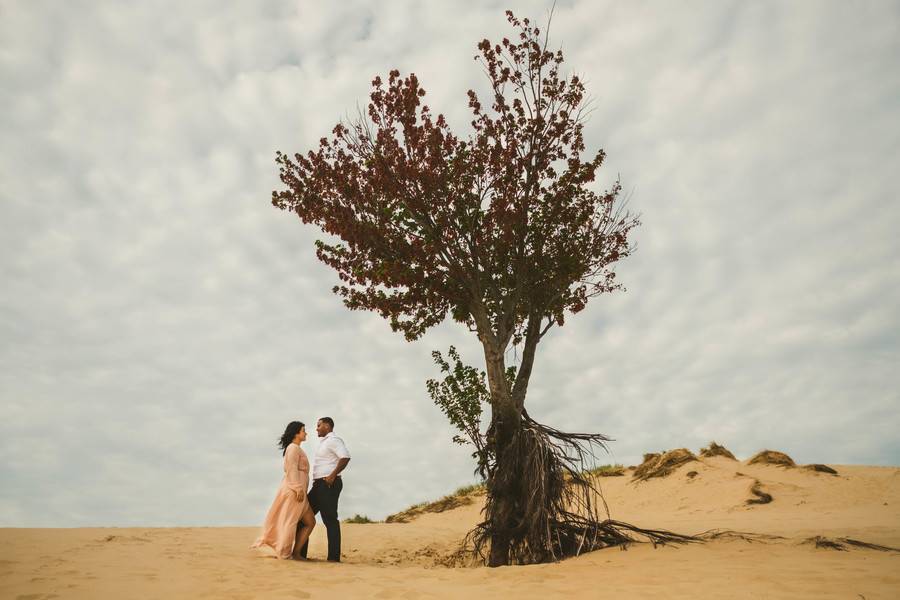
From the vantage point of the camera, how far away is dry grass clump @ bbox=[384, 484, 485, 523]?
22484 millimetres

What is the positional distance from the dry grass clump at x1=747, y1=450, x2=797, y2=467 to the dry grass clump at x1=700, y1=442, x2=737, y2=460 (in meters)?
0.91

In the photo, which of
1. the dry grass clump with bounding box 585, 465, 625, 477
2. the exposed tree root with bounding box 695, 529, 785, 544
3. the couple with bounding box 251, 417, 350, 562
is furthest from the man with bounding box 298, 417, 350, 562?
the dry grass clump with bounding box 585, 465, 625, 477

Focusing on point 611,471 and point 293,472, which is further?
point 611,471

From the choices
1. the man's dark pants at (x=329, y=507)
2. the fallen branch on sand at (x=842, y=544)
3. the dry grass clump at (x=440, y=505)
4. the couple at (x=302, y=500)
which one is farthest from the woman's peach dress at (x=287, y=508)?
the dry grass clump at (x=440, y=505)

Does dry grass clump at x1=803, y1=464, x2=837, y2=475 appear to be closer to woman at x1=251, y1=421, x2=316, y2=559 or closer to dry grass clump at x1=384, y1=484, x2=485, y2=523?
dry grass clump at x1=384, y1=484, x2=485, y2=523

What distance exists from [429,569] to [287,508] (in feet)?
8.01

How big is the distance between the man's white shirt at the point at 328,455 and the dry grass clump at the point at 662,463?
14.6 m

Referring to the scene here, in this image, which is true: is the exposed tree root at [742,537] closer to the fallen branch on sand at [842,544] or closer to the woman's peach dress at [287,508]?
the fallen branch on sand at [842,544]

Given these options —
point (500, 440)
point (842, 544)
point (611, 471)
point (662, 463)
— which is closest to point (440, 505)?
point (611, 471)

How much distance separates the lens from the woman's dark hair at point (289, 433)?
9.89m

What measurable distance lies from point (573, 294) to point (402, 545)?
6.79 metres

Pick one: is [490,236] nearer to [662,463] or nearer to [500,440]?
[500,440]

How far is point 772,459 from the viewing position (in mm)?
20453

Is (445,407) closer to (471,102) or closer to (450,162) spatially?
(450,162)
